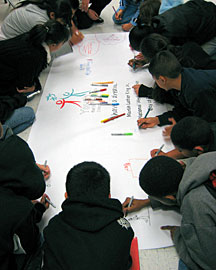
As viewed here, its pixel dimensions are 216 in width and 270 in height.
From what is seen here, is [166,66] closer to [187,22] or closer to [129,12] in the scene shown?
[187,22]

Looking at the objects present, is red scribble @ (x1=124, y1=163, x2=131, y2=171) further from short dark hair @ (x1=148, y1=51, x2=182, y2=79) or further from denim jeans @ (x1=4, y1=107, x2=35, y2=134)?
denim jeans @ (x1=4, y1=107, x2=35, y2=134)

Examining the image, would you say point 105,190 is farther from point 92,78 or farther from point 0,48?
point 0,48

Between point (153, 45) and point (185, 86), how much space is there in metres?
0.31

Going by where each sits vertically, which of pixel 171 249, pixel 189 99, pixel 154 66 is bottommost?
pixel 171 249

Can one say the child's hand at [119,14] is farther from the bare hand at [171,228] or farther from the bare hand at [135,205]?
the bare hand at [171,228]

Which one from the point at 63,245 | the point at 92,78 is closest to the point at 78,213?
the point at 63,245

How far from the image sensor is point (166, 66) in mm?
1104

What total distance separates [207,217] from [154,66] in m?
0.74

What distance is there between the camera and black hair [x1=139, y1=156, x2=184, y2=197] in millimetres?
794

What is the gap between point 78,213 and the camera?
2.28 feet

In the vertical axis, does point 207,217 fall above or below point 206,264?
above

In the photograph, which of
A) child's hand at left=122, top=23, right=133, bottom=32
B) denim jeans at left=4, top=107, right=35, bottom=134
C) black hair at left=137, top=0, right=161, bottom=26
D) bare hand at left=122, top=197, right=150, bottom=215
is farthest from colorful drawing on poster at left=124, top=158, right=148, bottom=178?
child's hand at left=122, top=23, right=133, bottom=32

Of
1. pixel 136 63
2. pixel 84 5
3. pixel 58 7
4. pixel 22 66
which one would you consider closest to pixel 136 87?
pixel 136 63

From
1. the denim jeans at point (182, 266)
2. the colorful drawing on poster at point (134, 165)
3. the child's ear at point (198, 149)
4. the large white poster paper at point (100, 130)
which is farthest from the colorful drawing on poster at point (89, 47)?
the denim jeans at point (182, 266)
